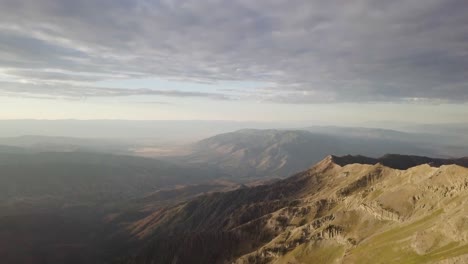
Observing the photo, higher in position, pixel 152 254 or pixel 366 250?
pixel 366 250

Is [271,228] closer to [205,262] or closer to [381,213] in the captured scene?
[205,262]

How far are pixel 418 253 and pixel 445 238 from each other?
25.1 feet

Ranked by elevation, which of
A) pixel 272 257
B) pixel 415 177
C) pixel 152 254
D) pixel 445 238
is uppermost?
pixel 415 177

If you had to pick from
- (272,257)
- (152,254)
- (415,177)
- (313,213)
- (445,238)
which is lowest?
(152,254)

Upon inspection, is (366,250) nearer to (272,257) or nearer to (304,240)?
(304,240)

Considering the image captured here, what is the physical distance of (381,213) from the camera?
131750mm

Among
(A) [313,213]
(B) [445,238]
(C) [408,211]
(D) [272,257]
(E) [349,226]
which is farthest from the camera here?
(A) [313,213]

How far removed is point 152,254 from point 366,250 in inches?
4639

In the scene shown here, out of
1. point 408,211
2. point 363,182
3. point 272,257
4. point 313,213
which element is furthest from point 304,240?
point 363,182

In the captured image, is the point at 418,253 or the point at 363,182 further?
the point at 363,182

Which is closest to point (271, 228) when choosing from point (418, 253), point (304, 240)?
point (304, 240)

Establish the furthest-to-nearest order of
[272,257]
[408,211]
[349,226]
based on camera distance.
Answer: [272,257] → [349,226] → [408,211]

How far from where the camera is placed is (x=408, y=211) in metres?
124

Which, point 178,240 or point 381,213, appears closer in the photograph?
point 381,213
